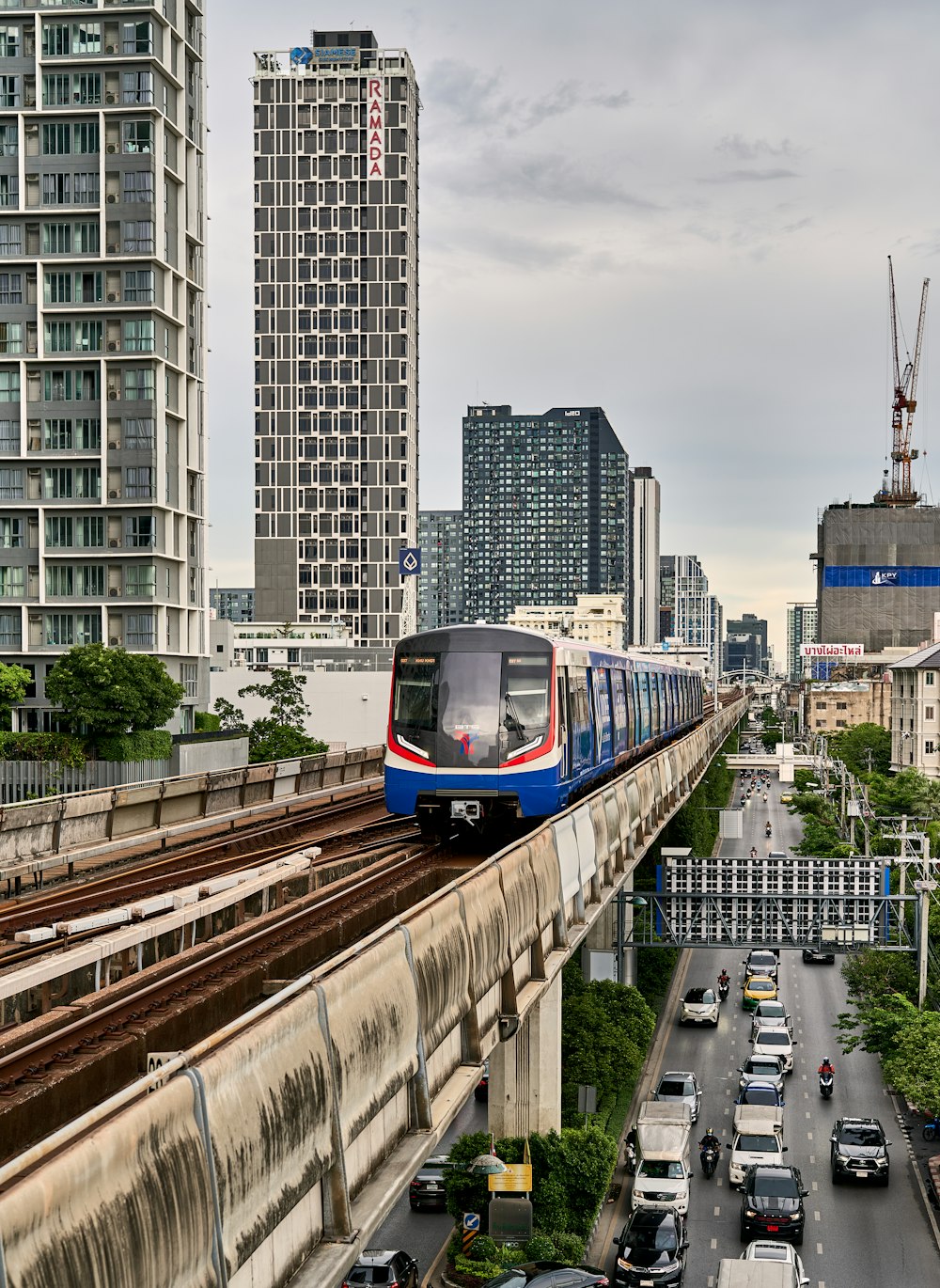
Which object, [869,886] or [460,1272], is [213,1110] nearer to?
[460,1272]

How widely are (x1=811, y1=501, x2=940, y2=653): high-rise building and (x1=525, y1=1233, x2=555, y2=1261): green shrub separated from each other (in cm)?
17076

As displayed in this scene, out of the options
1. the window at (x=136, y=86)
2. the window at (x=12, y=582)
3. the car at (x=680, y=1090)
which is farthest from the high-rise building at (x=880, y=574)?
the car at (x=680, y=1090)

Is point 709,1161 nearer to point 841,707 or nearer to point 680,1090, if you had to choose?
point 680,1090

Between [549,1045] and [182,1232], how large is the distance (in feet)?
59.5

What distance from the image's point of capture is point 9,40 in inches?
2518

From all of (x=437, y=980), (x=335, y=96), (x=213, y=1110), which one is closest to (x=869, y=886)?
(x=437, y=980)

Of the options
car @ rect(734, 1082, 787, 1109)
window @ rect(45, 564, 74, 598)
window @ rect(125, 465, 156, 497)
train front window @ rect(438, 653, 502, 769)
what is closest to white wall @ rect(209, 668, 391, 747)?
window @ rect(45, 564, 74, 598)

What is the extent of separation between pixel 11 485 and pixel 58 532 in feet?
9.58

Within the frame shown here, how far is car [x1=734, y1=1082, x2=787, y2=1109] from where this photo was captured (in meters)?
38.2

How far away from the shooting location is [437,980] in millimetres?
11898

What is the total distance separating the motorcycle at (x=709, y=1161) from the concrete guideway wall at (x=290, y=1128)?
21583mm

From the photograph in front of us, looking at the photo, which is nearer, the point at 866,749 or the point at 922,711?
the point at 922,711

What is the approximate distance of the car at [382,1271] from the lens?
2441 centimetres

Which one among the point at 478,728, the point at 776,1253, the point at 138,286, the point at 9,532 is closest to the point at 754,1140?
the point at 776,1253
